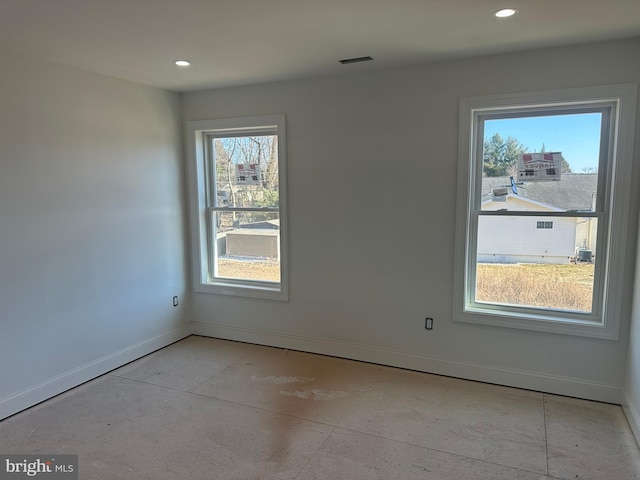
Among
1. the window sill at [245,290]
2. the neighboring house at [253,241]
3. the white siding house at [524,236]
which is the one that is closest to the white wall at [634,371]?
the white siding house at [524,236]

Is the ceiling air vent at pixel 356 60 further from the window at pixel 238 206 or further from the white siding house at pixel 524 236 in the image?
the white siding house at pixel 524 236

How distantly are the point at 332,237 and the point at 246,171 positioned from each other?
46.1 inches

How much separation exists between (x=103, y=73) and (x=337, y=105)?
1.95m

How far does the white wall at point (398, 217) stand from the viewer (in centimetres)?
295

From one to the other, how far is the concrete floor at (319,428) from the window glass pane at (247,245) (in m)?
1.03

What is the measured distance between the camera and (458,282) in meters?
3.25

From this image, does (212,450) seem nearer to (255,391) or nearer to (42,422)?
(255,391)

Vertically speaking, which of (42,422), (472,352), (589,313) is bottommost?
(42,422)

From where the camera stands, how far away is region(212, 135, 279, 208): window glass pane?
13.0 feet

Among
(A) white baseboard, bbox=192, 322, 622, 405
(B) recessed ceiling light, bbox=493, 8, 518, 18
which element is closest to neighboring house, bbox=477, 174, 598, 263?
(A) white baseboard, bbox=192, 322, 622, 405

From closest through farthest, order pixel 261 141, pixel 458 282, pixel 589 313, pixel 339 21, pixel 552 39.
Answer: pixel 339 21 < pixel 552 39 < pixel 589 313 < pixel 458 282 < pixel 261 141

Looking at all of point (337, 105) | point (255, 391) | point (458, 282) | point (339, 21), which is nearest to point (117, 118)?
point (337, 105)

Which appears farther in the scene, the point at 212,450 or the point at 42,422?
the point at 42,422

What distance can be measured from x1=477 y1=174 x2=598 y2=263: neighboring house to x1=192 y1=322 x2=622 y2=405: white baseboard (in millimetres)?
899
